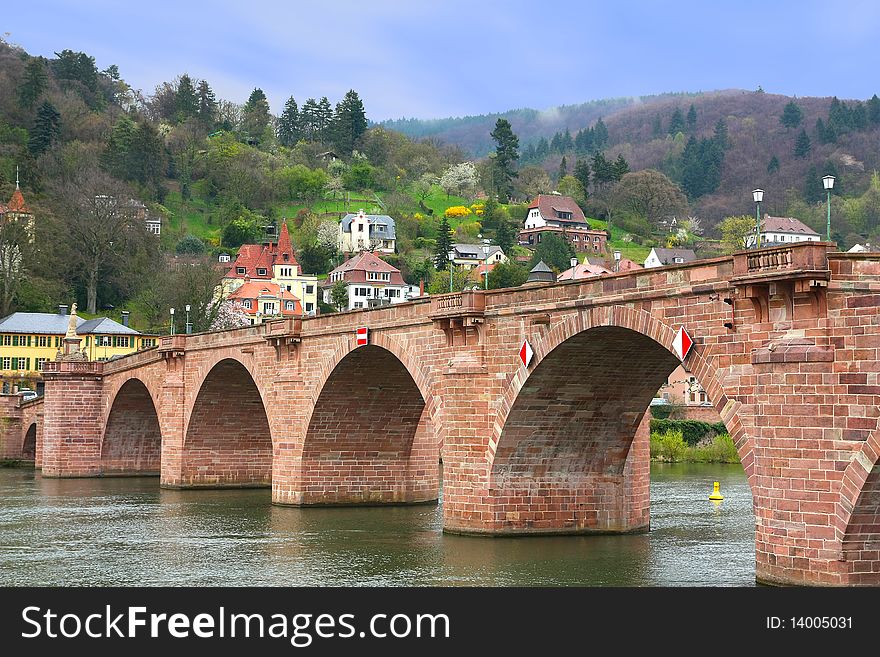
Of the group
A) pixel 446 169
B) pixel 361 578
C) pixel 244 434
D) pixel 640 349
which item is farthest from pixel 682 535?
pixel 446 169

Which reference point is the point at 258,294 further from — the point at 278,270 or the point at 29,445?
the point at 29,445

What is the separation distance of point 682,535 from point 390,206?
125307mm

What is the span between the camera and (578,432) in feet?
114

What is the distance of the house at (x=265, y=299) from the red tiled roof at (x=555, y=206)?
43.0 m

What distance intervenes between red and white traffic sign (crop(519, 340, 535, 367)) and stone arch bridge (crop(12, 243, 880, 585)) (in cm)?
19

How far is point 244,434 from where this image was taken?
187 feet

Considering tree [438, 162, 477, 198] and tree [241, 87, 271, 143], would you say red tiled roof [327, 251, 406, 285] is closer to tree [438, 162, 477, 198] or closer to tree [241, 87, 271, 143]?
tree [438, 162, 477, 198]

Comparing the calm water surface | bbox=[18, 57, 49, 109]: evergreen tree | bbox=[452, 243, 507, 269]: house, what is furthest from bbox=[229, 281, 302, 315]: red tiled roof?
the calm water surface

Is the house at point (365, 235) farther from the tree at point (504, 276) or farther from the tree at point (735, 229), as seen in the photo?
the tree at point (735, 229)

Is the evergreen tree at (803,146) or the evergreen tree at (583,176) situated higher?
the evergreen tree at (803,146)

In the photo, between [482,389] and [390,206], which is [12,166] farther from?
[482,389]

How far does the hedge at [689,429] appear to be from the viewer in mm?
76250

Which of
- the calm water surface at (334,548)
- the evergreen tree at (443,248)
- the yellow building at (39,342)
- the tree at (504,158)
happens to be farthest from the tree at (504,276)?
the tree at (504,158)

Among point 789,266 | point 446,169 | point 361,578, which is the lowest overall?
point 361,578
